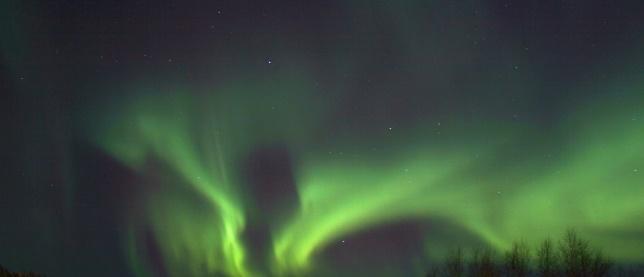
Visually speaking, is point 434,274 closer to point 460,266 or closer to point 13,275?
point 460,266

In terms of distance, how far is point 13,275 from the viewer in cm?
3991

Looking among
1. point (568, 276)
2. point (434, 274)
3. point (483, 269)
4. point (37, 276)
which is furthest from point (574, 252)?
point (37, 276)

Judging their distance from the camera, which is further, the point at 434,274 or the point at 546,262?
the point at 434,274

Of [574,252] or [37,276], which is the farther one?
[574,252]

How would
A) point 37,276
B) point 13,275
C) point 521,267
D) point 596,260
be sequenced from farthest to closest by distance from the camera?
point 521,267
point 596,260
point 37,276
point 13,275

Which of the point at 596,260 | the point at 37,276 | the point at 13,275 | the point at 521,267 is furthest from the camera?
the point at 521,267

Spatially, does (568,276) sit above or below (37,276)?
above

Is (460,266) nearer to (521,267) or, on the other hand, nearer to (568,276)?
(521,267)

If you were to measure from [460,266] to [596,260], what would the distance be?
41.9 ft

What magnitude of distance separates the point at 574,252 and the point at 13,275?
151ft

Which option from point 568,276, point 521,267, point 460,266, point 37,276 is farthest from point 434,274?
point 37,276

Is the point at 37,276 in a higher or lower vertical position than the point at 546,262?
lower

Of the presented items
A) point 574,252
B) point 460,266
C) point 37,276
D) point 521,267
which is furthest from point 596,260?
point 37,276

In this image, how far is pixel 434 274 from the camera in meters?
67.3
